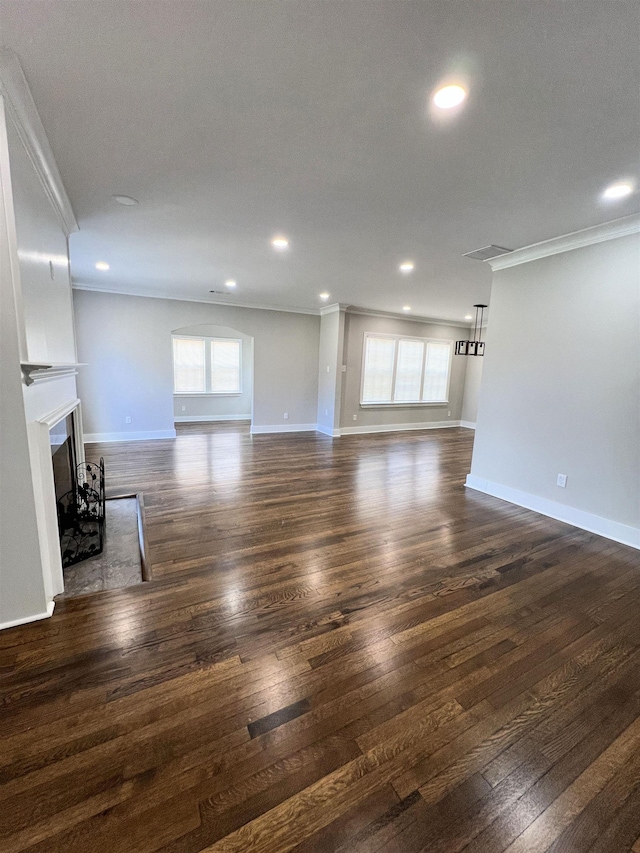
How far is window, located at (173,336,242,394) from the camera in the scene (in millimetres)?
8750

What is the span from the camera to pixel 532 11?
125 centimetres

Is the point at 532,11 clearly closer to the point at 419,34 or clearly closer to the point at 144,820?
the point at 419,34

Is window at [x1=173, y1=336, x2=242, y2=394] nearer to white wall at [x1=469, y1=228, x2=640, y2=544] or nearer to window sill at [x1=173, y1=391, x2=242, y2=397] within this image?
window sill at [x1=173, y1=391, x2=242, y2=397]

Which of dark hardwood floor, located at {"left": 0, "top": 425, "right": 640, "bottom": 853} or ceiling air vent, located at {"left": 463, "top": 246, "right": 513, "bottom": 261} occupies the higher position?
ceiling air vent, located at {"left": 463, "top": 246, "right": 513, "bottom": 261}

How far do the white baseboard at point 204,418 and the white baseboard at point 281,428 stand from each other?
6.73 feet

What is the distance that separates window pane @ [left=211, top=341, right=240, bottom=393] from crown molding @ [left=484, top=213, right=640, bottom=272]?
682cm

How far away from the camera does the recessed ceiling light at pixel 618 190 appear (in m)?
2.36

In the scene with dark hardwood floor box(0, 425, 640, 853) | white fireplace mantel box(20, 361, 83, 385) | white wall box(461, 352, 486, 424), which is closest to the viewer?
dark hardwood floor box(0, 425, 640, 853)

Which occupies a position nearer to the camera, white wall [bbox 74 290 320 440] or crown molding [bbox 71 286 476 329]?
crown molding [bbox 71 286 476 329]

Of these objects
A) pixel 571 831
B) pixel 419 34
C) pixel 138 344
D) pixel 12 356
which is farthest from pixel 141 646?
pixel 138 344

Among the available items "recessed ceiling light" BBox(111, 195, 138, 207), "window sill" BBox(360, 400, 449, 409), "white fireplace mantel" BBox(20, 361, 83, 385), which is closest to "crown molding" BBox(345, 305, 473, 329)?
"window sill" BBox(360, 400, 449, 409)

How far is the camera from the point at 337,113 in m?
1.78

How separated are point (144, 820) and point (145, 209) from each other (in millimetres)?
3783

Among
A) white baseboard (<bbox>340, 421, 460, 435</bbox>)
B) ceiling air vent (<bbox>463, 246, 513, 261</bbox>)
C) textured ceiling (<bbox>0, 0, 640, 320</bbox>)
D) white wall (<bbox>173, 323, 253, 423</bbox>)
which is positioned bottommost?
white baseboard (<bbox>340, 421, 460, 435</bbox>)
